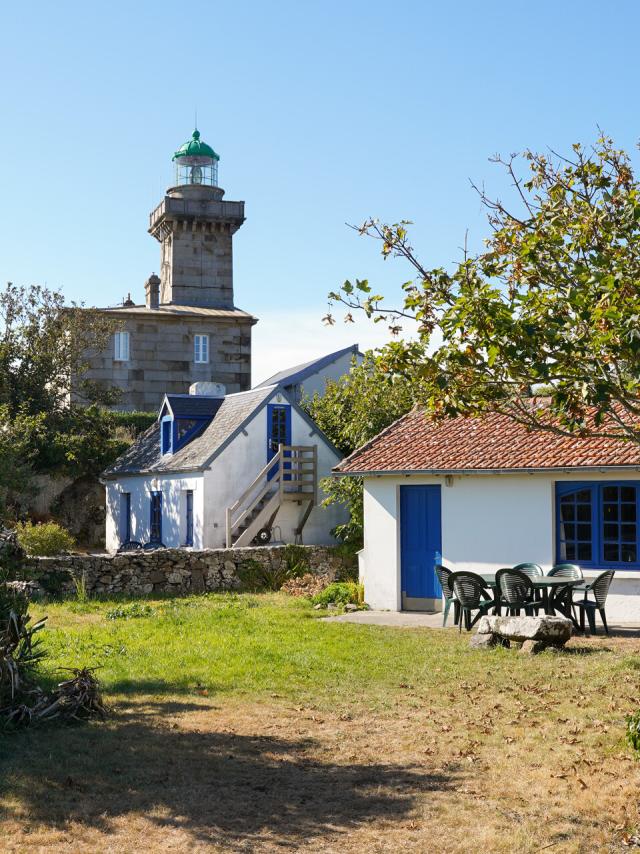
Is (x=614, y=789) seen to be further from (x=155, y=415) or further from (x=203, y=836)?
(x=155, y=415)

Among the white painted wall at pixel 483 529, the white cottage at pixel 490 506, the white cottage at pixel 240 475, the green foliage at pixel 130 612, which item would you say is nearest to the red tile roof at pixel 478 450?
the white cottage at pixel 490 506

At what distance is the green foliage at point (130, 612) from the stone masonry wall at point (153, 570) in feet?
8.78

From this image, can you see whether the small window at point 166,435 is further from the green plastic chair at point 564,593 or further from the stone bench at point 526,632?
the stone bench at point 526,632

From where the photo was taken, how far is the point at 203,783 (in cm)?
808

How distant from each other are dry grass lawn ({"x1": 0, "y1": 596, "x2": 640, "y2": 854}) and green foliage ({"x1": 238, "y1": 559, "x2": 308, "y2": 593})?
31.7 ft

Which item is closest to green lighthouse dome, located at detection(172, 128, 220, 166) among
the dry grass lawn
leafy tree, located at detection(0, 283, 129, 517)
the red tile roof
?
leafy tree, located at detection(0, 283, 129, 517)

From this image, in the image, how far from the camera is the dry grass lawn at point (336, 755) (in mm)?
6961

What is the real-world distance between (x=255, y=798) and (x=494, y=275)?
598 cm

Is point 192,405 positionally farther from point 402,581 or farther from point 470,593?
point 470,593

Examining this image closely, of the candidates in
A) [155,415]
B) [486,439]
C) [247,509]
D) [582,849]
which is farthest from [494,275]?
[155,415]

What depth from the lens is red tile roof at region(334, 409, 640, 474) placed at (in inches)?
695

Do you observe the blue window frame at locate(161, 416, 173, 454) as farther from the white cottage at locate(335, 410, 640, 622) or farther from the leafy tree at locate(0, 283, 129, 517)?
the white cottage at locate(335, 410, 640, 622)

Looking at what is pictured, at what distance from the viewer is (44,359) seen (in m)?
36.0

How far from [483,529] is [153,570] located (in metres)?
8.27
